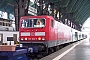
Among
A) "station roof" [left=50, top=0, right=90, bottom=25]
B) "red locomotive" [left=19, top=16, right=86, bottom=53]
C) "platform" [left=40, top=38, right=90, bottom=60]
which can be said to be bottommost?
"platform" [left=40, top=38, right=90, bottom=60]

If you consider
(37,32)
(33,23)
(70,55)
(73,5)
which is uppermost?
(73,5)

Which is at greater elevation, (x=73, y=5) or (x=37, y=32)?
(x=73, y=5)

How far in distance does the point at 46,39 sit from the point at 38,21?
64.8 inches

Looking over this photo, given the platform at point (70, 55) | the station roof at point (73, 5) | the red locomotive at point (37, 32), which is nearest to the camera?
the platform at point (70, 55)

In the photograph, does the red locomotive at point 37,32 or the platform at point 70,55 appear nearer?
the platform at point 70,55

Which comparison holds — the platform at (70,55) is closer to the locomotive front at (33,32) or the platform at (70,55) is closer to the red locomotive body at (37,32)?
the red locomotive body at (37,32)

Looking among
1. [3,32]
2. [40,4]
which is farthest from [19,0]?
[40,4]

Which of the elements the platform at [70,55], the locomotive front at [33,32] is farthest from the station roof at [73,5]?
the locomotive front at [33,32]


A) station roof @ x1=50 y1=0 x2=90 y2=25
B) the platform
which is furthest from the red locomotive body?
station roof @ x1=50 y1=0 x2=90 y2=25

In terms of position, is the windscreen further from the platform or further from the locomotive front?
the platform

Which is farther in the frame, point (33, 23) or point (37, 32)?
point (33, 23)

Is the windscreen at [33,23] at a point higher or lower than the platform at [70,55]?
higher

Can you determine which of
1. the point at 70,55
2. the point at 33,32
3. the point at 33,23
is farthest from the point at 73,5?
the point at 70,55

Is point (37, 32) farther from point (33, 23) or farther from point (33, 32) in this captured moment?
point (33, 23)
